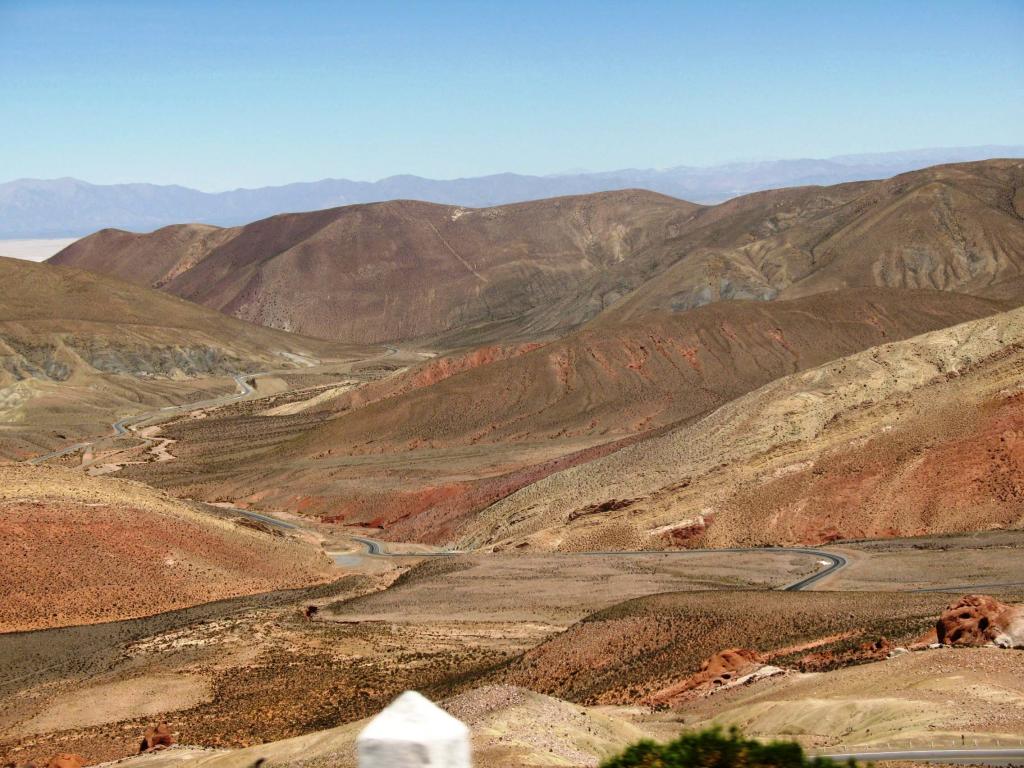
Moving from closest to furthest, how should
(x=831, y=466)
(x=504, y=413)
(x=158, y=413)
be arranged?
1. (x=831, y=466)
2. (x=504, y=413)
3. (x=158, y=413)

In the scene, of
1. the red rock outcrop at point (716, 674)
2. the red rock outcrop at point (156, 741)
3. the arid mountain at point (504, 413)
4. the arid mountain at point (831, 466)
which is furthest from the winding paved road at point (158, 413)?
the red rock outcrop at point (716, 674)

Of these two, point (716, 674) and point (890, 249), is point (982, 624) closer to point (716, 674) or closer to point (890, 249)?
point (716, 674)

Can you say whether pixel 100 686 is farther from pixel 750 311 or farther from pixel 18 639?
pixel 750 311

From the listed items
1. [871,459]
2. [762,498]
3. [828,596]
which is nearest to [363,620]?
[828,596]

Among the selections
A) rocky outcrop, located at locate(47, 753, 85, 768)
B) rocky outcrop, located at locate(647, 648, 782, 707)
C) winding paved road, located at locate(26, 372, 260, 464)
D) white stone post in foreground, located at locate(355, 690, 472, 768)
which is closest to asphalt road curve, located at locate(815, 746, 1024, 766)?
rocky outcrop, located at locate(647, 648, 782, 707)

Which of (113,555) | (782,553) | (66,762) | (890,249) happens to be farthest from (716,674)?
(890,249)

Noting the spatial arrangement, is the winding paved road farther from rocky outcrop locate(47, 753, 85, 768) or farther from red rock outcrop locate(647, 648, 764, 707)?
red rock outcrop locate(647, 648, 764, 707)
